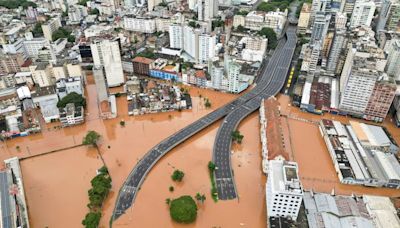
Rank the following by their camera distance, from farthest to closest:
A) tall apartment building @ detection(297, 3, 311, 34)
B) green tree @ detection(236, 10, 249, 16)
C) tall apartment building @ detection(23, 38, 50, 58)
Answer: green tree @ detection(236, 10, 249, 16), tall apartment building @ detection(297, 3, 311, 34), tall apartment building @ detection(23, 38, 50, 58)

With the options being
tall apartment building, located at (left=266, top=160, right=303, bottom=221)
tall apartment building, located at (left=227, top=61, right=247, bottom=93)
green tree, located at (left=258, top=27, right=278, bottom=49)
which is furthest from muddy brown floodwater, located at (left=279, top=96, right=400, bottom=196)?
green tree, located at (left=258, top=27, right=278, bottom=49)

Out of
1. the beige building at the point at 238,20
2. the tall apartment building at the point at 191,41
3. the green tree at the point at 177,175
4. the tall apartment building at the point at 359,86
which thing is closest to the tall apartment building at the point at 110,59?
the tall apartment building at the point at 191,41

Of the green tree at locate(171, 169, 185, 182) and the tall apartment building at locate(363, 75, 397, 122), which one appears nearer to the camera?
the green tree at locate(171, 169, 185, 182)

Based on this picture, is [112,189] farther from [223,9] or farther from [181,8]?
[223,9]

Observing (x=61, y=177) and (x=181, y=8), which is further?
(x=181, y=8)

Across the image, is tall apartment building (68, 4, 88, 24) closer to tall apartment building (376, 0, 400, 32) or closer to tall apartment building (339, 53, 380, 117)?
tall apartment building (339, 53, 380, 117)

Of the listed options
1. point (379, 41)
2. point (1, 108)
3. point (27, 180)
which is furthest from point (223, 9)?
point (27, 180)
